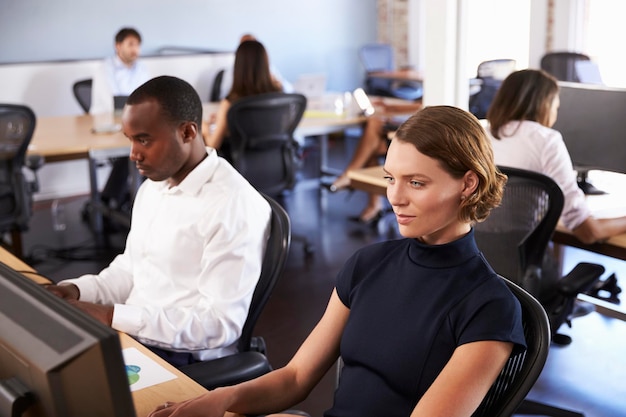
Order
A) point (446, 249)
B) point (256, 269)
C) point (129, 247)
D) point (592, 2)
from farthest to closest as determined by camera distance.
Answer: point (592, 2), point (129, 247), point (256, 269), point (446, 249)

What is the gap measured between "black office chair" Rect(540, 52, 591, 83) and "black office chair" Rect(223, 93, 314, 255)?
97.4 inches

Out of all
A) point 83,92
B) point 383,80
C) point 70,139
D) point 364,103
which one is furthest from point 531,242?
point 383,80

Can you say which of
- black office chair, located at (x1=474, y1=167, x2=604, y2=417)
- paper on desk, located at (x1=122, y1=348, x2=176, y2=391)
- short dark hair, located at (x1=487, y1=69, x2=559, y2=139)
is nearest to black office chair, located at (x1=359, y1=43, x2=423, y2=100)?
short dark hair, located at (x1=487, y1=69, x2=559, y2=139)

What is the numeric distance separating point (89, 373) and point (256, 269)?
103 centimetres

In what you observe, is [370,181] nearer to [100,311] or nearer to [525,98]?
[525,98]

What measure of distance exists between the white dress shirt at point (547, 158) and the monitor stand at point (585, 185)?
1.63 ft

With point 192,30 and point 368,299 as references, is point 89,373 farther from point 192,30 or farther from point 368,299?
point 192,30

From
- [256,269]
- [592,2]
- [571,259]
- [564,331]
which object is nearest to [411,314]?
[256,269]

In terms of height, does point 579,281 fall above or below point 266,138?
below

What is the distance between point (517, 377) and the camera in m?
1.38

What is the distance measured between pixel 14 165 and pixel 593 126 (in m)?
2.76

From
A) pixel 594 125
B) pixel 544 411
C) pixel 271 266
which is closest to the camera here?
pixel 271 266

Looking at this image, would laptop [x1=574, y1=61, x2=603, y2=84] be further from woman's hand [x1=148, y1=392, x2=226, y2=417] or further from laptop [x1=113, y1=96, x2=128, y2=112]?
woman's hand [x1=148, y1=392, x2=226, y2=417]

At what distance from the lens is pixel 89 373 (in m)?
0.90
